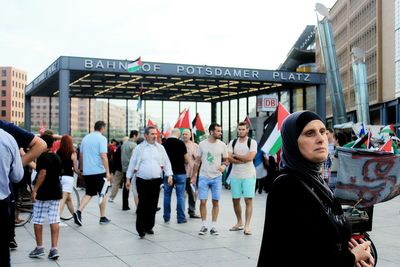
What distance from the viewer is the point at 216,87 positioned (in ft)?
114

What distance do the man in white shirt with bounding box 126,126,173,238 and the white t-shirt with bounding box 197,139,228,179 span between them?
2.28ft

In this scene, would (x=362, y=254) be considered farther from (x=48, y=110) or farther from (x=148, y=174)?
(x=48, y=110)

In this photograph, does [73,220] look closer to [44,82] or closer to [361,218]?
[361,218]

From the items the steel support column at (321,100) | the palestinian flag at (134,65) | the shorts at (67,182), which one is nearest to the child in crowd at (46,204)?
the shorts at (67,182)

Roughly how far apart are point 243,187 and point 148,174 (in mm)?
1741

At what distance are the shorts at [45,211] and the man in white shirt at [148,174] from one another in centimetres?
198

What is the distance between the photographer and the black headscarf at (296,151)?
2537 millimetres

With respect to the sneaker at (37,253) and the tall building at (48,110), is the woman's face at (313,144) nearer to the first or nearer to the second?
the sneaker at (37,253)

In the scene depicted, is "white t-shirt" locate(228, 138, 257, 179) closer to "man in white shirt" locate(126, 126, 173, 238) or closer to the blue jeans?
"man in white shirt" locate(126, 126, 173, 238)

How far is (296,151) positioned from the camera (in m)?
2.57

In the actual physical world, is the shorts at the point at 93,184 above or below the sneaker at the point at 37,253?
above

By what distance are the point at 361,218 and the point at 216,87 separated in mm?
31830

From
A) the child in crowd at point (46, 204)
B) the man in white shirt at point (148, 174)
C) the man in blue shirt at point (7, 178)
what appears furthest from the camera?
the man in white shirt at point (148, 174)

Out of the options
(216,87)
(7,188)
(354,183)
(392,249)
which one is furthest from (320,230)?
(216,87)
